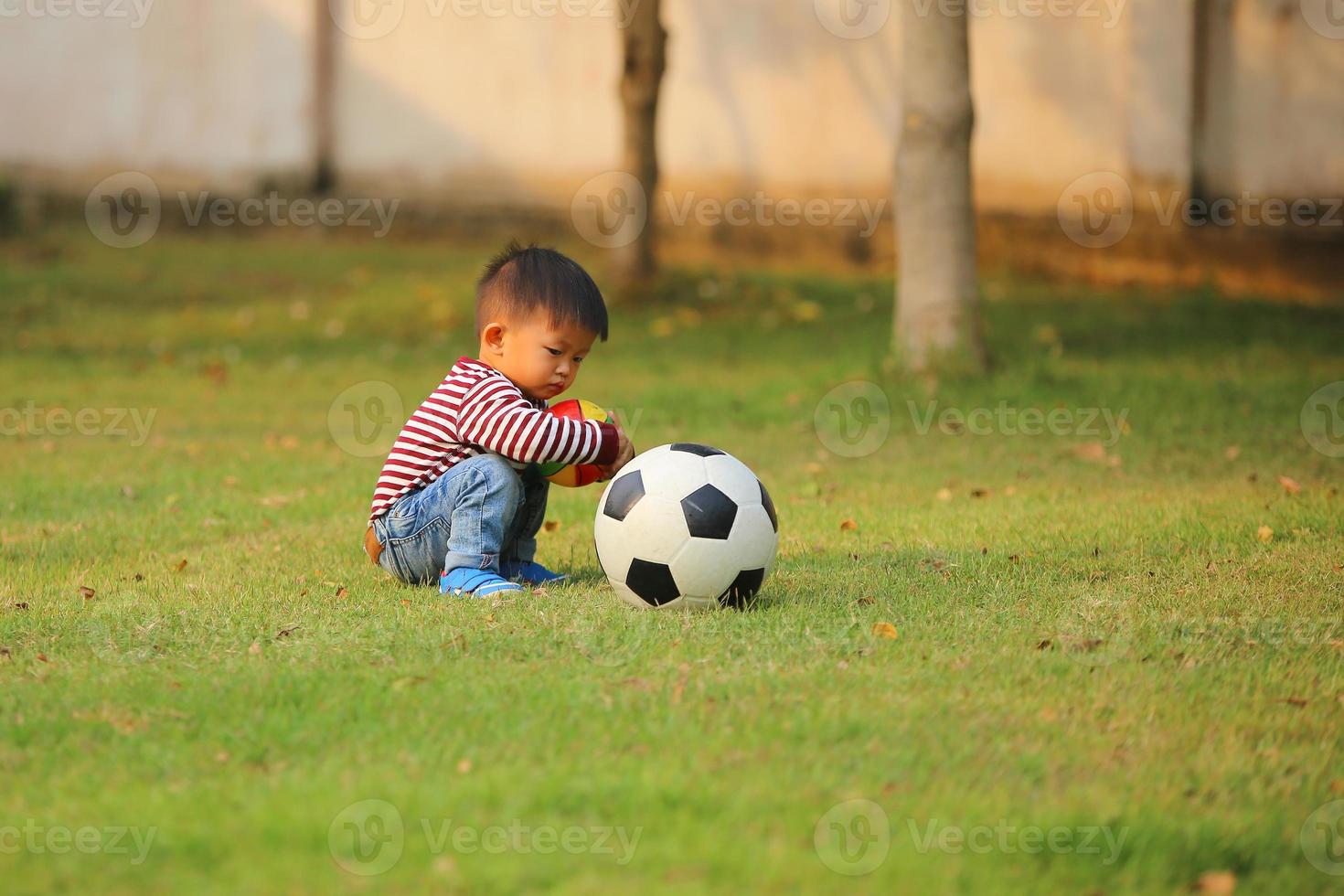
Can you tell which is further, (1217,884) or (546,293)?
(546,293)

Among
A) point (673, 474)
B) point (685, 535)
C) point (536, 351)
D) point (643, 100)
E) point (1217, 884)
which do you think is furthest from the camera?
point (643, 100)

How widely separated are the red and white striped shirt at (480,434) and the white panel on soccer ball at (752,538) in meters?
0.57

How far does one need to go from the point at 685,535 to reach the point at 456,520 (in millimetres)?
818

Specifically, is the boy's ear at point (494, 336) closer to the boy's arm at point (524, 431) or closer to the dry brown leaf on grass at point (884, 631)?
the boy's arm at point (524, 431)

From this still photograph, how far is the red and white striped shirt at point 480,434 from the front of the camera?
4.43 m

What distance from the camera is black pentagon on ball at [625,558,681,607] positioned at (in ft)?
13.8

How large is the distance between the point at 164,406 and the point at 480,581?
5.82 metres

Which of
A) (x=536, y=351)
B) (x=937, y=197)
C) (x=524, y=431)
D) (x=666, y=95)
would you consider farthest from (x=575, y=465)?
(x=666, y=95)

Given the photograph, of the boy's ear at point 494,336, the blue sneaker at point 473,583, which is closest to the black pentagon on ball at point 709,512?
the blue sneaker at point 473,583

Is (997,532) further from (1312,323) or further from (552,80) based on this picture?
(552,80)

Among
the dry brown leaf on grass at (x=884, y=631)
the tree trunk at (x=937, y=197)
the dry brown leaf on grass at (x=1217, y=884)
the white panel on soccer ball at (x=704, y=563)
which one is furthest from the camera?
the tree trunk at (x=937, y=197)

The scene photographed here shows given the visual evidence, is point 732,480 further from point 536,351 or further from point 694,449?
point 536,351

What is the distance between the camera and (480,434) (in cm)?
450

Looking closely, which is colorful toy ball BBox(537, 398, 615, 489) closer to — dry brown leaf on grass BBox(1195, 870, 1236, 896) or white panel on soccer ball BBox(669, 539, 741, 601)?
white panel on soccer ball BBox(669, 539, 741, 601)
